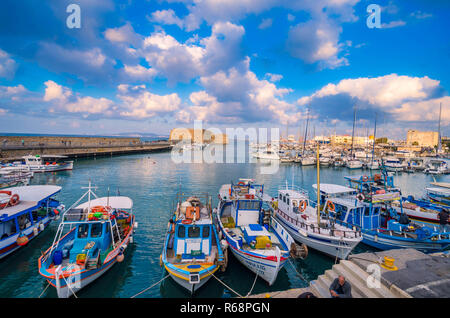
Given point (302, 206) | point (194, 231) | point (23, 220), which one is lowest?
point (23, 220)

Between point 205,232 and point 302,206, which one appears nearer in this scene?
point 205,232

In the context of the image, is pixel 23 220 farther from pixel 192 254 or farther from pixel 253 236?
pixel 253 236

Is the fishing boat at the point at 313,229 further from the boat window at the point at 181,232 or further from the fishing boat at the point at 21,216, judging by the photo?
the fishing boat at the point at 21,216

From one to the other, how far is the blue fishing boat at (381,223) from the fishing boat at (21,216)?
23.4 meters

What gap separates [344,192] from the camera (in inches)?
827

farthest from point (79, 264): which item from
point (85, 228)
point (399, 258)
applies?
point (399, 258)

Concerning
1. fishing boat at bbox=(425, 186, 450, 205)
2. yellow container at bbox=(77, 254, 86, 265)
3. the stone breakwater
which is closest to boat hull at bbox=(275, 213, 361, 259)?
yellow container at bbox=(77, 254, 86, 265)

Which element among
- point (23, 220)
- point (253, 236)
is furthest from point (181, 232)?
point (23, 220)

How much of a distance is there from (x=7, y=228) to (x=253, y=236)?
16.8m

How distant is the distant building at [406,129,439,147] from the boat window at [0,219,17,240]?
220 meters

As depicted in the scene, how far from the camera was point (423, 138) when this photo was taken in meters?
176

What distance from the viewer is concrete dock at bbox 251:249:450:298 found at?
6699 millimetres

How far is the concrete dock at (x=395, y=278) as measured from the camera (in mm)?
6699
